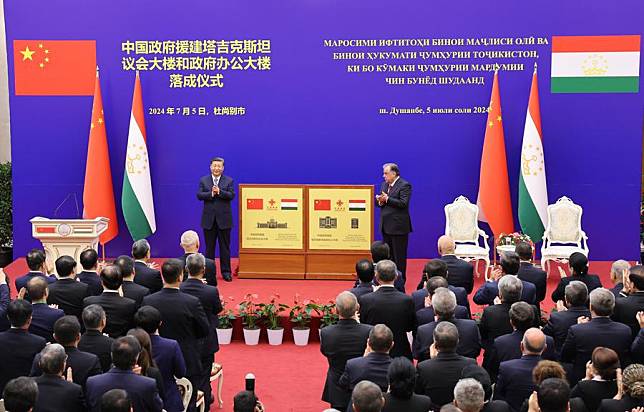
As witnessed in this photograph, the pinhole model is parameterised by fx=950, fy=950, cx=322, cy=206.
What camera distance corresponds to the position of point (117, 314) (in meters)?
6.12

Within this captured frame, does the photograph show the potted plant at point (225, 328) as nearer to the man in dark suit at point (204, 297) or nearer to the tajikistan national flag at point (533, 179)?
the man in dark suit at point (204, 297)

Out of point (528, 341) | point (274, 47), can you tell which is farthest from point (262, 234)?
point (528, 341)

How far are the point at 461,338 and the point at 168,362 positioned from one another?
5.78ft

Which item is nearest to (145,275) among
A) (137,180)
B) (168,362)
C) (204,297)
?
(204,297)

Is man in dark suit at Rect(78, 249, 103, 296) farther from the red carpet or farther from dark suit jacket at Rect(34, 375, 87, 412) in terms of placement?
dark suit jacket at Rect(34, 375, 87, 412)

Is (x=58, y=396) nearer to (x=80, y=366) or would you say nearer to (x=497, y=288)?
(x=80, y=366)

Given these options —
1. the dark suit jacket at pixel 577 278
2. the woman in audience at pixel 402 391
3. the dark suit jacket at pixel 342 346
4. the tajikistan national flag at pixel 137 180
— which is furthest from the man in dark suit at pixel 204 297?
the tajikistan national flag at pixel 137 180

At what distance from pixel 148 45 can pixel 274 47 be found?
1.57 metres

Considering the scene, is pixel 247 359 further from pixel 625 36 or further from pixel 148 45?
pixel 625 36

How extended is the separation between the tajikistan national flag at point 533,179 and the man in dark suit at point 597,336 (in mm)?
5521

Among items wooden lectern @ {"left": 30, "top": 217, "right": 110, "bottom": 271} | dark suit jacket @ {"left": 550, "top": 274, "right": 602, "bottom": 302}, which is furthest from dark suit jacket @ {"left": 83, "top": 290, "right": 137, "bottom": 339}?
wooden lectern @ {"left": 30, "top": 217, "right": 110, "bottom": 271}

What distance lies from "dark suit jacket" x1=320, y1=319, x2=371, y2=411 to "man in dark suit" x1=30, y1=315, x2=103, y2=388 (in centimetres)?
138

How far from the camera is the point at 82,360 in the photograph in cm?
510

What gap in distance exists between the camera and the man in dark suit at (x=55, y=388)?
467 centimetres
